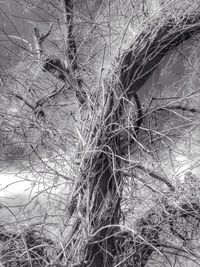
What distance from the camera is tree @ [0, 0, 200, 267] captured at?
4.58 m

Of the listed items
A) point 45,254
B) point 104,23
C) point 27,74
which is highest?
point 104,23

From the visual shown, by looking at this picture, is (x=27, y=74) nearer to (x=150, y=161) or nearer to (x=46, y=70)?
(x=46, y=70)

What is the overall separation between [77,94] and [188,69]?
184 cm

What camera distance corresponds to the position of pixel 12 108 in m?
6.66

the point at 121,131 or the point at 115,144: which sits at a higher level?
the point at 121,131

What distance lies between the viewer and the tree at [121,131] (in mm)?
4578

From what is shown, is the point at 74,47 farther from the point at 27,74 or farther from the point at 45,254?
the point at 45,254

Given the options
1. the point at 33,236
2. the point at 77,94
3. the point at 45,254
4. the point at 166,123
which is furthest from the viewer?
the point at 166,123

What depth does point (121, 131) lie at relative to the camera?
16.1 ft

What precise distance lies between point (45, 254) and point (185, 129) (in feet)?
8.03

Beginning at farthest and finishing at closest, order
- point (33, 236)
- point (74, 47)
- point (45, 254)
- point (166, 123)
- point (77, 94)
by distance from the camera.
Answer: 1. point (166, 123)
2. point (74, 47)
3. point (77, 94)
4. point (33, 236)
5. point (45, 254)

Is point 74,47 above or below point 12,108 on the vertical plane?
above

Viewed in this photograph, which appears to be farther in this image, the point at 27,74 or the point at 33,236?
the point at 27,74

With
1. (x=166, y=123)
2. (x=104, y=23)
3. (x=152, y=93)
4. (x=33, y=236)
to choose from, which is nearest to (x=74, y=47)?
(x=104, y=23)
